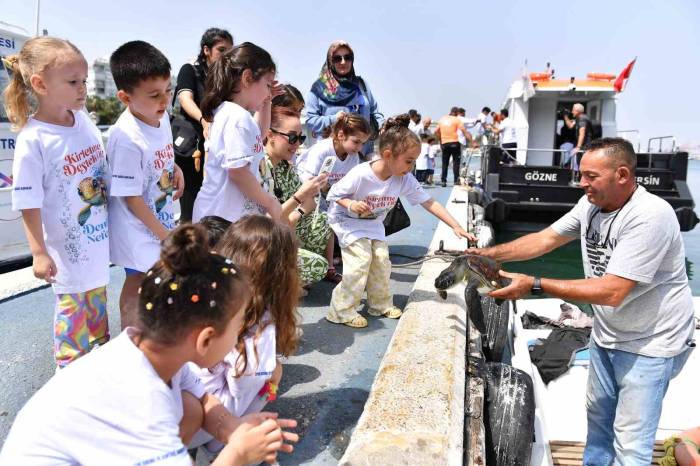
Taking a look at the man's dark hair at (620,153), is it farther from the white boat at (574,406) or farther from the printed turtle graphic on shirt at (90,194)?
the printed turtle graphic on shirt at (90,194)

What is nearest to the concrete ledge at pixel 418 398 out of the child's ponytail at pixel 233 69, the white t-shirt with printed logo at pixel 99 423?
the white t-shirt with printed logo at pixel 99 423

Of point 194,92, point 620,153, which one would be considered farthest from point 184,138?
point 620,153

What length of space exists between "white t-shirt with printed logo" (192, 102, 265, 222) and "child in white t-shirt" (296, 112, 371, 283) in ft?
3.92

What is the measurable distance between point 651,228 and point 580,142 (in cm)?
981

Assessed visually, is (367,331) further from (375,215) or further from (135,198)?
(135,198)

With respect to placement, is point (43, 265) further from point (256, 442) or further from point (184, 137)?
point (184, 137)

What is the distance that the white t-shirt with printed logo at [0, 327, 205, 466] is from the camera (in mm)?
1396

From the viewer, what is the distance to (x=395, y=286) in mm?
5086

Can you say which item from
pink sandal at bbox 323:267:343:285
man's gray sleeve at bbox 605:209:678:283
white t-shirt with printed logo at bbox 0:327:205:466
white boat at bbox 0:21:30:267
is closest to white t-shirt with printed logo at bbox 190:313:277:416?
white t-shirt with printed logo at bbox 0:327:205:466

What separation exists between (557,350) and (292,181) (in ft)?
8.88

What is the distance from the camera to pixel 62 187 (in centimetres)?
250

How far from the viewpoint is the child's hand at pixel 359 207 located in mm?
3955

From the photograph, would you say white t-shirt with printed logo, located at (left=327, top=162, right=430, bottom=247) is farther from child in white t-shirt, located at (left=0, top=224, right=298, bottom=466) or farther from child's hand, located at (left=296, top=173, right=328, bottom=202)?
child in white t-shirt, located at (left=0, top=224, right=298, bottom=466)

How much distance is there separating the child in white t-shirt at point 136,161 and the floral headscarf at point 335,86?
2.53 m
